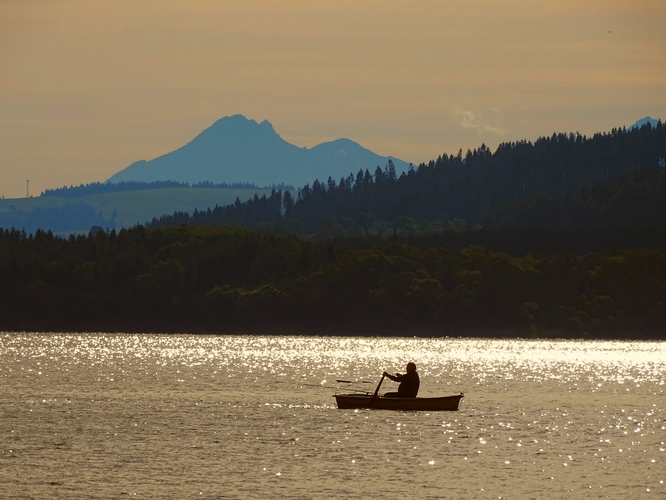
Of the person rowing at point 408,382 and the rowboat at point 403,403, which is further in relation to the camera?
the rowboat at point 403,403

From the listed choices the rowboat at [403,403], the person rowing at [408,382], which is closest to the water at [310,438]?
the rowboat at [403,403]

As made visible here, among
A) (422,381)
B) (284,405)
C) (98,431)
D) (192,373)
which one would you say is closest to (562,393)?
(422,381)

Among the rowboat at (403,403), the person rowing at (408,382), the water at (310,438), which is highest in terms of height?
the person rowing at (408,382)

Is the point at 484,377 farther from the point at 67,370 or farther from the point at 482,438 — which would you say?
the point at 482,438

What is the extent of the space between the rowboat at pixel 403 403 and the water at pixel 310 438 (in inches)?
30.7

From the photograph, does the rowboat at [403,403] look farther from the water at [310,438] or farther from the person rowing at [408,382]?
the water at [310,438]

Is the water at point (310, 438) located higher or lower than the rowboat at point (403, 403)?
lower

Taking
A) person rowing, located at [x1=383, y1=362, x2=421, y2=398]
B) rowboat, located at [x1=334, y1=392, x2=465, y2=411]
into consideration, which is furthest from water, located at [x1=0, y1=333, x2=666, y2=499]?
person rowing, located at [x1=383, y1=362, x2=421, y2=398]

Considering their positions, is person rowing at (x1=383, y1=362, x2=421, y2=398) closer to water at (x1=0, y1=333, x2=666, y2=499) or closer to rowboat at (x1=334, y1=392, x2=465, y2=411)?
rowboat at (x1=334, y1=392, x2=465, y2=411)

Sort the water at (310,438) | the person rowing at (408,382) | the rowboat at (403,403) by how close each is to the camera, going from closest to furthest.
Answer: the water at (310,438), the person rowing at (408,382), the rowboat at (403,403)

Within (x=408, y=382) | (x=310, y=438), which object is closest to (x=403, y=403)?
(x=408, y=382)

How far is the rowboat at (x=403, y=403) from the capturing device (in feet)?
274

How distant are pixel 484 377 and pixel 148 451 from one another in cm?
7428

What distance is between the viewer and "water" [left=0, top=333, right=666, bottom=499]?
182 feet
